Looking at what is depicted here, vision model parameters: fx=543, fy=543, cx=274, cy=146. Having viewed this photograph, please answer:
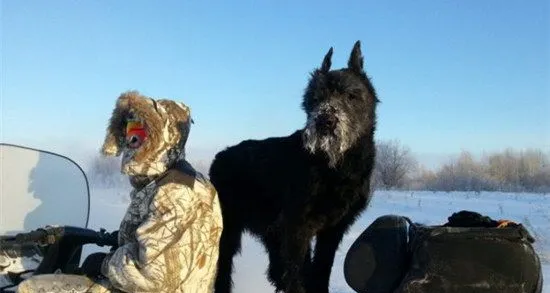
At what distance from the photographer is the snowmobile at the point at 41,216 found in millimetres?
3516

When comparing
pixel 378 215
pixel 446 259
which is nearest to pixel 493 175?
pixel 378 215

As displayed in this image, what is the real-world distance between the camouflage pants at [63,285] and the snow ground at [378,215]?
201 centimetres

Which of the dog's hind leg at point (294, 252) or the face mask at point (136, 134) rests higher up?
the face mask at point (136, 134)

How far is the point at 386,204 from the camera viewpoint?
16734mm

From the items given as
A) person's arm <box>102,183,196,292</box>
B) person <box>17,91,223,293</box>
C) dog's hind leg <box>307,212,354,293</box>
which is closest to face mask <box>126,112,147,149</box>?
person <box>17,91,223,293</box>

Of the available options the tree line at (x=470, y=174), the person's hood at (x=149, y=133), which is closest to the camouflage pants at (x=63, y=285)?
the person's hood at (x=149, y=133)

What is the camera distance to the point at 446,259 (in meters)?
2.76

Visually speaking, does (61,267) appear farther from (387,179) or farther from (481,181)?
(387,179)

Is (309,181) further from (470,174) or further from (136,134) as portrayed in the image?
(470,174)

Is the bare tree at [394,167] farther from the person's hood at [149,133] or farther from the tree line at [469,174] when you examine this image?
the person's hood at [149,133]

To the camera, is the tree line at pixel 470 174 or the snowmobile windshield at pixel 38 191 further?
the tree line at pixel 470 174

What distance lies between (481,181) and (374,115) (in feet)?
90.4

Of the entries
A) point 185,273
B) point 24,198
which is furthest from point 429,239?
point 24,198

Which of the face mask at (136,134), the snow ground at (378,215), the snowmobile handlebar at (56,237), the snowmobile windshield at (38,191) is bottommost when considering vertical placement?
the snow ground at (378,215)
